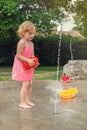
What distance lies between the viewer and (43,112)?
18.3 feet

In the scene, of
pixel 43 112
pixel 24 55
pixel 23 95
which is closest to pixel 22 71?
pixel 24 55

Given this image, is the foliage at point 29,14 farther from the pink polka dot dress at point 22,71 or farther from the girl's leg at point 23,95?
the girl's leg at point 23,95

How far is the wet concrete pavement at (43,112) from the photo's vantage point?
4828 mm

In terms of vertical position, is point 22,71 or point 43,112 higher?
point 22,71

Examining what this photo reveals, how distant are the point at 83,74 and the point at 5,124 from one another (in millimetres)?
4971

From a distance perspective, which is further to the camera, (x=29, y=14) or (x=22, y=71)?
(x=29, y=14)

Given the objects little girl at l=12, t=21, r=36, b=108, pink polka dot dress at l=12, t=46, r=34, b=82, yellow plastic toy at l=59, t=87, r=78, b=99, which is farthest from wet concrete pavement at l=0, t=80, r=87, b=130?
pink polka dot dress at l=12, t=46, r=34, b=82

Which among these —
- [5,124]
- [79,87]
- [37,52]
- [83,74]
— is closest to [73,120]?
[5,124]

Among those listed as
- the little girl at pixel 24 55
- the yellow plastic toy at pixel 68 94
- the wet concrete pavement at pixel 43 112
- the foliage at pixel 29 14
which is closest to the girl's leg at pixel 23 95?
the little girl at pixel 24 55

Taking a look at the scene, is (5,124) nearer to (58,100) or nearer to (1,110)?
(1,110)

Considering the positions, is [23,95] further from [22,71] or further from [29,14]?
[29,14]

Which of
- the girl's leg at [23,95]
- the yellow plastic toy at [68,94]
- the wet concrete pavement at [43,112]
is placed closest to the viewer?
the wet concrete pavement at [43,112]

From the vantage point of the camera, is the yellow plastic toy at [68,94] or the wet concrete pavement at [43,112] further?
the yellow plastic toy at [68,94]

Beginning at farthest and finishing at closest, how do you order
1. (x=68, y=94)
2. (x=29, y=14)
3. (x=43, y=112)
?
(x=29, y=14) → (x=68, y=94) → (x=43, y=112)
